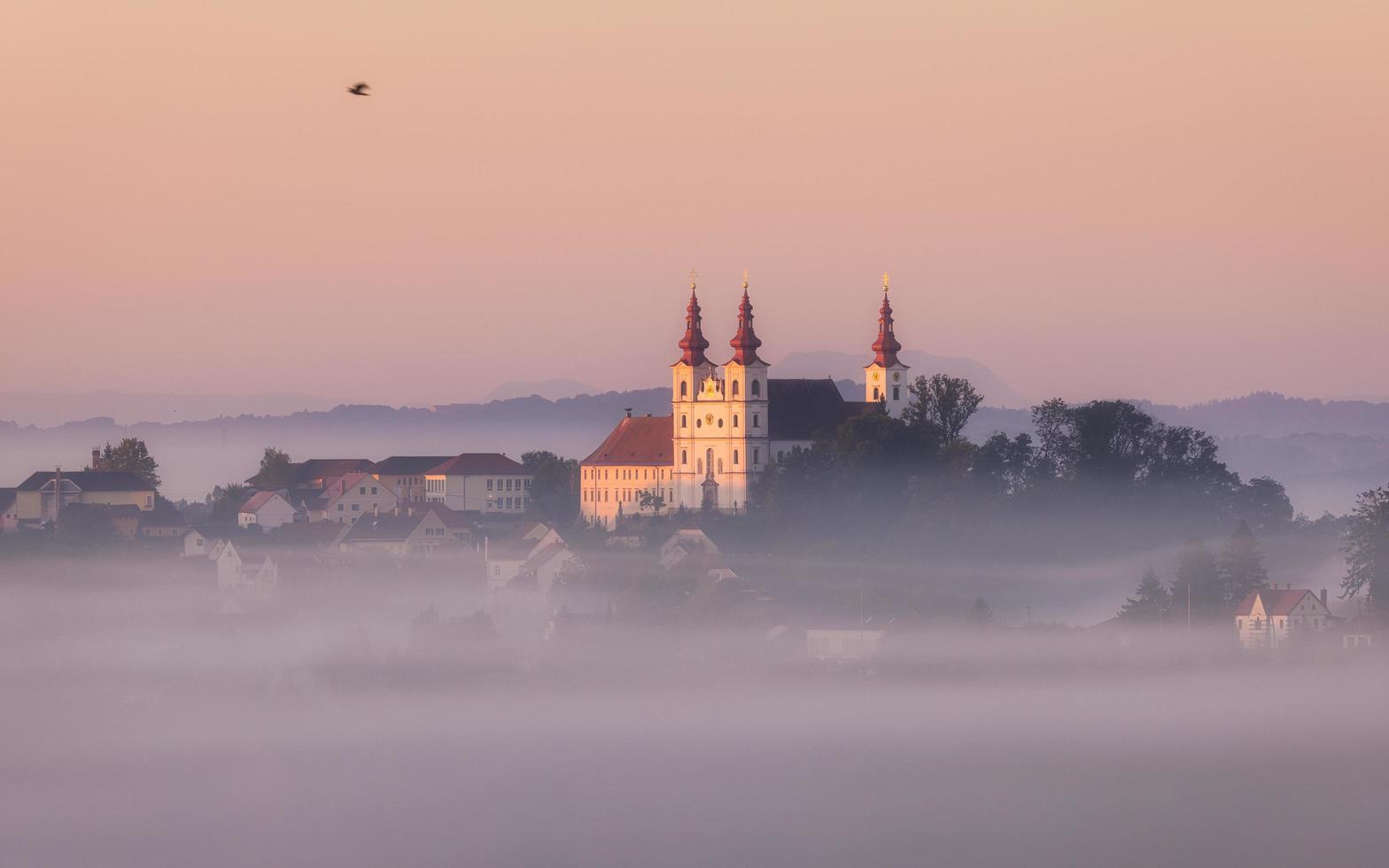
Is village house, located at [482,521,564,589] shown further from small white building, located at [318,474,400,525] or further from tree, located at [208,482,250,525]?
tree, located at [208,482,250,525]

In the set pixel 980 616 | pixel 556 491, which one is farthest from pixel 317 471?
pixel 980 616

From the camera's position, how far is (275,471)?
522ft

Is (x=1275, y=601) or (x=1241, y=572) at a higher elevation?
(x=1241, y=572)

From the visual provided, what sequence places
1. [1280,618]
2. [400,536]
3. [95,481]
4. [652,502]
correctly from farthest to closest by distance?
[95,481]
[400,536]
[652,502]
[1280,618]

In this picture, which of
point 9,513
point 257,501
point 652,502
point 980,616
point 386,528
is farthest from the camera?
point 257,501

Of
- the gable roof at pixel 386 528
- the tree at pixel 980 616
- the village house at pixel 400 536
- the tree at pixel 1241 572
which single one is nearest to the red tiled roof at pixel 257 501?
the gable roof at pixel 386 528

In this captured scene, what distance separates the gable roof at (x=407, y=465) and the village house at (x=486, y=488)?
6.02 metres

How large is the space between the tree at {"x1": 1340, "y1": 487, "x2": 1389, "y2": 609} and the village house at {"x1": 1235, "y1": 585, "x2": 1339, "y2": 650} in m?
1.78

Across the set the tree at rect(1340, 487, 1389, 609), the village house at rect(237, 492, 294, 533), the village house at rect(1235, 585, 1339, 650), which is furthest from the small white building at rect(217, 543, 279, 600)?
the tree at rect(1340, 487, 1389, 609)

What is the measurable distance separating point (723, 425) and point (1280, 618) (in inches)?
1433

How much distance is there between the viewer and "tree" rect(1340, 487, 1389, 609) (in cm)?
8606

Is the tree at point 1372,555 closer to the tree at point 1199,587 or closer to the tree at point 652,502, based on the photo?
the tree at point 1199,587

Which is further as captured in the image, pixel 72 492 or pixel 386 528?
pixel 72 492

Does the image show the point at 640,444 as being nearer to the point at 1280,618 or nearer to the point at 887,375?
the point at 887,375
